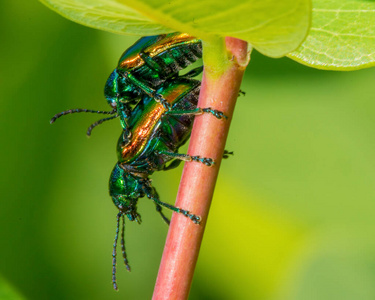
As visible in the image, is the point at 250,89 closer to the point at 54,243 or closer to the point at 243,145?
the point at 243,145

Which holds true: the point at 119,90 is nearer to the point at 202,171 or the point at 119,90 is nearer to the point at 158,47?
the point at 158,47

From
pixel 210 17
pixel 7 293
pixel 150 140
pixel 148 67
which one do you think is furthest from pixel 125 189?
pixel 210 17

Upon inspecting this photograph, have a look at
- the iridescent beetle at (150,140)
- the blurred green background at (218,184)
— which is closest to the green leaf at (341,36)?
the iridescent beetle at (150,140)

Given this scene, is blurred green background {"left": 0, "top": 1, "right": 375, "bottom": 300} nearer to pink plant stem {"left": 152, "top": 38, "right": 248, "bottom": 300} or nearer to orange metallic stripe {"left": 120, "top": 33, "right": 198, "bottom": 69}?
orange metallic stripe {"left": 120, "top": 33, "right": 198, "bottom": 69}

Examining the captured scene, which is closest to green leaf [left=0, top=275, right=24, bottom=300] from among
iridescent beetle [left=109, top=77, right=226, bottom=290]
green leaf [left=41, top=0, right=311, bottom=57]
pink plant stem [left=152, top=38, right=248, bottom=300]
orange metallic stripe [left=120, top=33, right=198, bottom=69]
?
pink plant stem [left=152, top=38, right=248, bottom=300]

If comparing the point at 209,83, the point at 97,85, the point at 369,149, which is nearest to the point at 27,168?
the point at 97,85

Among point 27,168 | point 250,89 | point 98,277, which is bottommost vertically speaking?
point 98,277

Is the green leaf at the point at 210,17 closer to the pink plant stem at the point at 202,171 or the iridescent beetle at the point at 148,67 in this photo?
the pink plant stem at the point at 202,171
